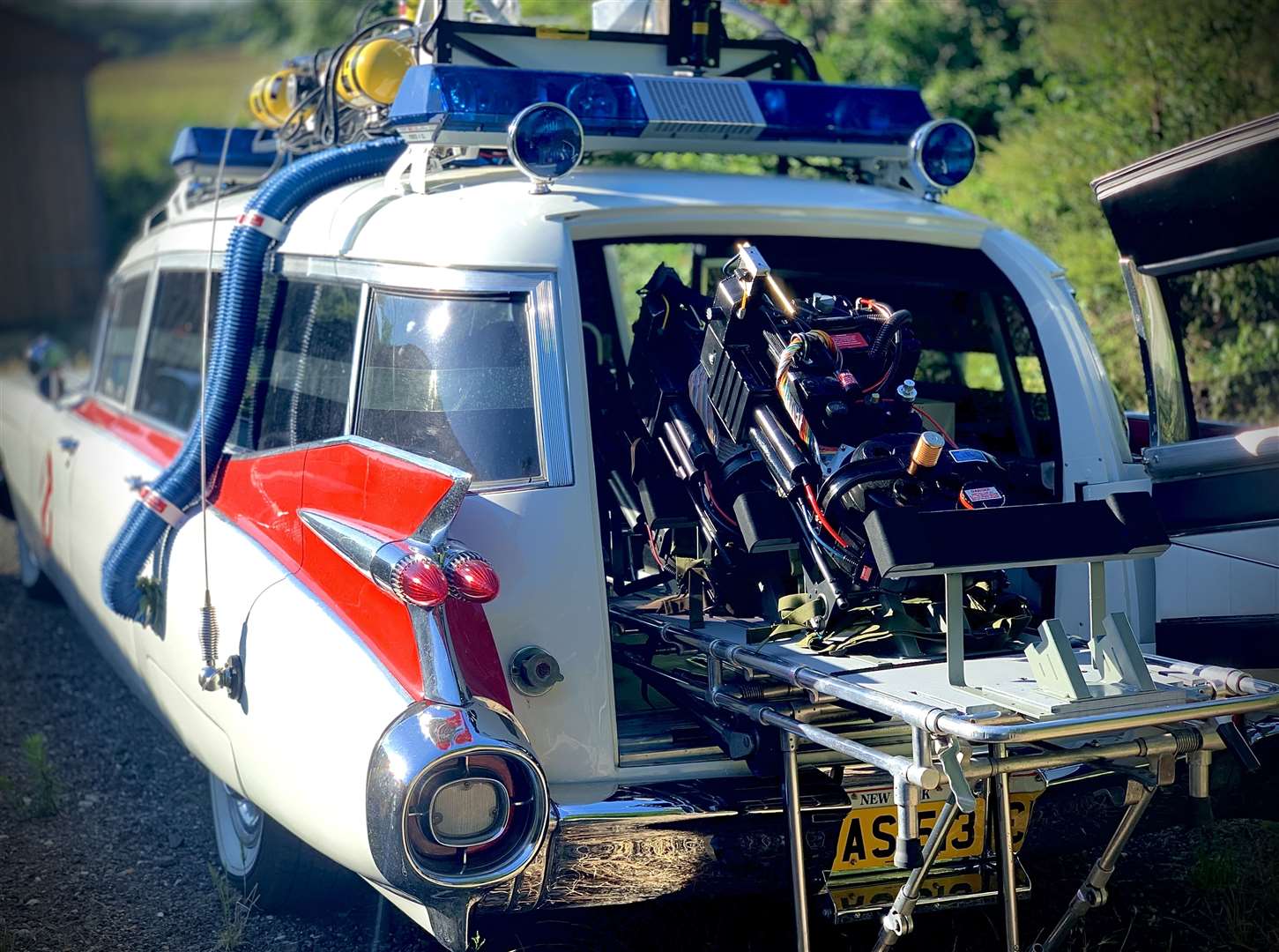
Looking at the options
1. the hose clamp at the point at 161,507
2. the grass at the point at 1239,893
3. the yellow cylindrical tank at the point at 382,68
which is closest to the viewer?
the grass at the point at 1239,893

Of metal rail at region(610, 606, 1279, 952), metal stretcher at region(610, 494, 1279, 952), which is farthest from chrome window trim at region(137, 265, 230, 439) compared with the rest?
metal stretcher at region(610, 494, 1279, 952)

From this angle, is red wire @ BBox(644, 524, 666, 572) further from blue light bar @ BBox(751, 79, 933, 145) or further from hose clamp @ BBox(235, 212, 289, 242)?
hose clamp @ BBox(235, 212, 289, 242)

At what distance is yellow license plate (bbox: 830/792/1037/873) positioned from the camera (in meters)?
3.20

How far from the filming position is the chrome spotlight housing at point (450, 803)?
9.14 feet

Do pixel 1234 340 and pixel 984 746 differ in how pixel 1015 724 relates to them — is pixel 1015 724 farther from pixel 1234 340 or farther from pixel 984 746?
pixel 1234 340

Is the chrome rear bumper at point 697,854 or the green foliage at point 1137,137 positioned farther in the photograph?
the green foliage at point 1137,137

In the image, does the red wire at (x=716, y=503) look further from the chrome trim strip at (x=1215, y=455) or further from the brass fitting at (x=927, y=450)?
the chrome trim strip at (x=1215, y=455)

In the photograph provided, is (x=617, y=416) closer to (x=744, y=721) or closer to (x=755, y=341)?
(x=755, y=341)

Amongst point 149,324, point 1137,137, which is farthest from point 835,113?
point 1137,137

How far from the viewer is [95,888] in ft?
14.2

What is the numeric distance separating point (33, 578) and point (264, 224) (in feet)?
14.0

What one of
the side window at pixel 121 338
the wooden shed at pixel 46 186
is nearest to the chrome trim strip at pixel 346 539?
the side window at pixel 121 338

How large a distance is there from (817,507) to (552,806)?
94cm

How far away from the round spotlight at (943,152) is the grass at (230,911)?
3.05 m
